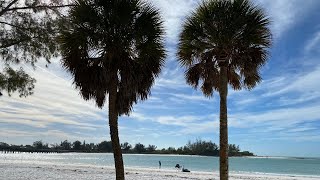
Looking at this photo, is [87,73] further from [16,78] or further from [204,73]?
[204,73]

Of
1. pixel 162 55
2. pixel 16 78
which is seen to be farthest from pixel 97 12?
pixel 16 78

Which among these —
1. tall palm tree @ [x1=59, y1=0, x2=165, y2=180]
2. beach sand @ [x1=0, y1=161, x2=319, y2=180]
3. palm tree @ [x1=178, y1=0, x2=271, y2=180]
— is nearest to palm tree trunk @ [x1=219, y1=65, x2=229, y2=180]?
palm tree @ [x1=178, y1=0, x2=271, y2=180]

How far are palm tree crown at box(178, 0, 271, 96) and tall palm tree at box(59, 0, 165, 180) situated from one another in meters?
1.27

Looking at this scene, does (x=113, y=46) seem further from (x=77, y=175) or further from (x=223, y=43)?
(x=77, y=175)

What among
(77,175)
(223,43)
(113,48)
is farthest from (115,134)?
(77,175)

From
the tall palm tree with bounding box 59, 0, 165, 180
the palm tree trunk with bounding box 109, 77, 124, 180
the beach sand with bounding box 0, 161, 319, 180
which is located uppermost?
the tall palm tree with bounding box 59, 0, 165, 180

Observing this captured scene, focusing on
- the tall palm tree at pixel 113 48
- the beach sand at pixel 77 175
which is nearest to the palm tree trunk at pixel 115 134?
the tall palm tree at pixel 113 48

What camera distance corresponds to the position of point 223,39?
12555 mm

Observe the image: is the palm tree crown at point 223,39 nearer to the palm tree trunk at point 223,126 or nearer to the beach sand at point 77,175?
the palm tree trunk at point 223,126

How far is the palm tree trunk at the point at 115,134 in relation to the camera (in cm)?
1190

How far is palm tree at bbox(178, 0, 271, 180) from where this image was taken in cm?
1255

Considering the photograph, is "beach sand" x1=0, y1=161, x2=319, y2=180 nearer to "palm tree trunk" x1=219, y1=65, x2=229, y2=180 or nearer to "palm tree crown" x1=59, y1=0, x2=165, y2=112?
"palm tree crown" x1=59, y1=0, x2=165, y2=112

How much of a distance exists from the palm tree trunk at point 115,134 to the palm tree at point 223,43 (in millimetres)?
2999

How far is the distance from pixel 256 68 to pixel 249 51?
0.91 m
